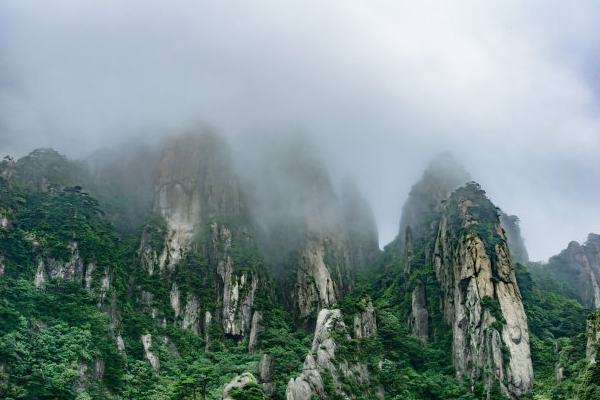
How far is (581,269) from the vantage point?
105 meters

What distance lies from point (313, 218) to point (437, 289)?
45818 mm

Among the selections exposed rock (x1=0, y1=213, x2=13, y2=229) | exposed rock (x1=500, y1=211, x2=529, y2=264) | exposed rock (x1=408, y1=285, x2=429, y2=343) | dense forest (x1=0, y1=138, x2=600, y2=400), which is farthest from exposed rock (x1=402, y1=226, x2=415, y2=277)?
exposed rock (x1=0, y1=213, x2=13, y2=229)

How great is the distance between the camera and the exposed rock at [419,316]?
81250mm

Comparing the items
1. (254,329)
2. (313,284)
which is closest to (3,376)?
(254,329)

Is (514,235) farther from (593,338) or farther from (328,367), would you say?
(328,367)

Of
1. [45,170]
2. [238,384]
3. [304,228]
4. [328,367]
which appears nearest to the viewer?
[238,384]

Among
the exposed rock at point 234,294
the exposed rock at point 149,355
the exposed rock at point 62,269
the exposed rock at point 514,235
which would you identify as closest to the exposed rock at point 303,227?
the exposed rock at point 234,294

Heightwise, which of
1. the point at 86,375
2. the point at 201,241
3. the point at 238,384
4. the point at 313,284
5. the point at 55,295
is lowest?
the point at 238,384

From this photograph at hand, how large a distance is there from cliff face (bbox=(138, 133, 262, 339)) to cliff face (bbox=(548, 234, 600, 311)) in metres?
64.4

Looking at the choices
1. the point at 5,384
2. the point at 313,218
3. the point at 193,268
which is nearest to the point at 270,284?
the point at 193,268

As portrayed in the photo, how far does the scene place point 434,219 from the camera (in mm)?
108875

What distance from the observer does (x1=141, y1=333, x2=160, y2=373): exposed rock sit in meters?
76.3

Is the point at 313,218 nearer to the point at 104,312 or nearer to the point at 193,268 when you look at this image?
the point at 193,268

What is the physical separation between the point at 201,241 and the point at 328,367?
49.9 metres
